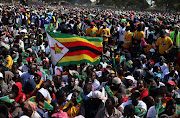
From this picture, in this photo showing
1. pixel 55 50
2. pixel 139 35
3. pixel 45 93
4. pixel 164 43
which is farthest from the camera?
pixel 139 35

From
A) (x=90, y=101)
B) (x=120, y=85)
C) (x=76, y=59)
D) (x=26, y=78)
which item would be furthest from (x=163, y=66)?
(x=26, y=78)

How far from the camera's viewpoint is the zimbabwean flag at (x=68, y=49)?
5.25 metres

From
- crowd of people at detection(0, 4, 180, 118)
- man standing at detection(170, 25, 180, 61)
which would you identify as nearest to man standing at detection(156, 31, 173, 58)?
crowd of people at detection(0, 4, 180, 118)

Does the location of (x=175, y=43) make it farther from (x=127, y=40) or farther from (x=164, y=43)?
(x=127, y=40)

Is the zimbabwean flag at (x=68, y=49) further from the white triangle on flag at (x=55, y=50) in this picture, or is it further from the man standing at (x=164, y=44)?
the man standing at (x=164, y=44)

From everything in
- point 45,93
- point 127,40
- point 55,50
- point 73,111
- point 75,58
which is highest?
point 55,50

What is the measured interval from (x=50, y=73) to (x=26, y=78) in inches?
35.2

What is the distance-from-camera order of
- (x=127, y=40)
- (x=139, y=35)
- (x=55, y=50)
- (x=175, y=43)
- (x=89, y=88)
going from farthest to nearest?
1. (x=127, y=40)
2. (x=139, y=35)
3. (x=175, y=43)
4. (x=55, y=50)
5. (x=89, y=88)

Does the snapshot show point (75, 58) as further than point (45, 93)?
Yes

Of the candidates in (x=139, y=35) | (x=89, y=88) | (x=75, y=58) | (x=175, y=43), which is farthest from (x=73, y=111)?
(x=139, y=35)

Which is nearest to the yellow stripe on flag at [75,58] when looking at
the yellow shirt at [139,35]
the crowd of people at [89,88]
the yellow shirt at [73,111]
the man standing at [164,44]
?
the crowd of people at [89,88]

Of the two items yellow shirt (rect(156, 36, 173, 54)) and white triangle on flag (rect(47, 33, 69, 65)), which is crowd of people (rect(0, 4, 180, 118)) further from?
white triangle on flag (rect(47, 33, 69, 65))

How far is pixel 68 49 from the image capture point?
527 cm

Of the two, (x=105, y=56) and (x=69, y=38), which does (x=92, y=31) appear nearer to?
(x=105, y=56)
